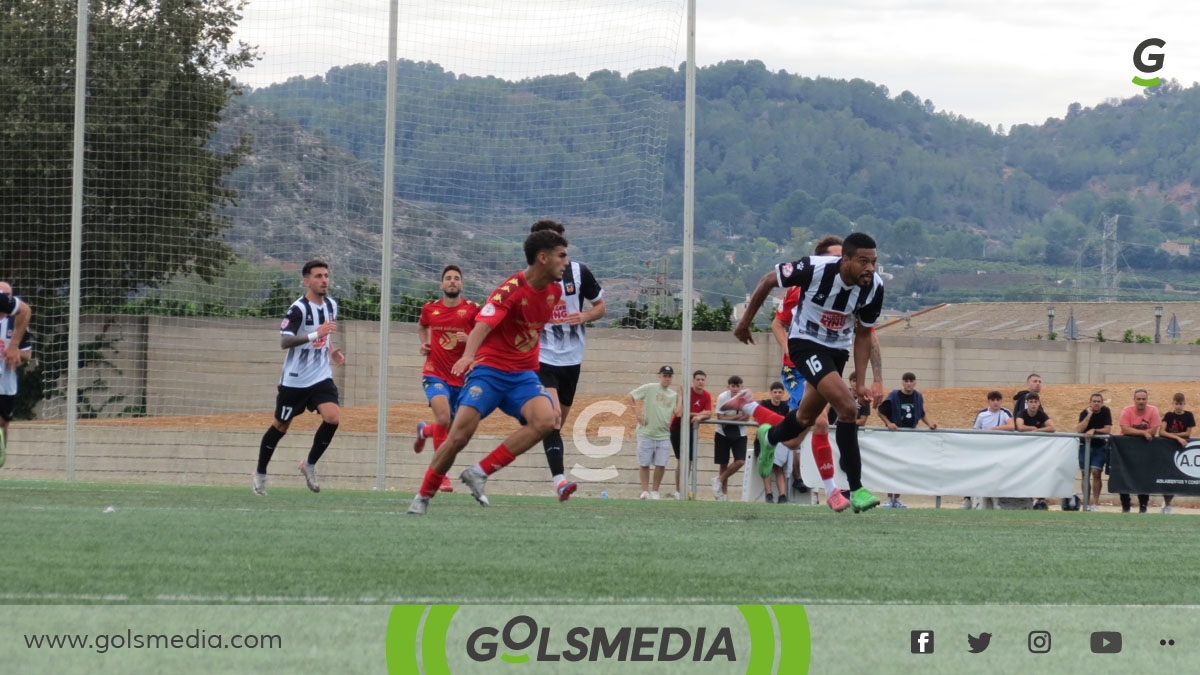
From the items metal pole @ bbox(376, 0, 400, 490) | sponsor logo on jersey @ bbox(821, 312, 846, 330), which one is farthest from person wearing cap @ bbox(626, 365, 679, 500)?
sponsor logo on jersey @ bbox(821, 312, 846, 330)

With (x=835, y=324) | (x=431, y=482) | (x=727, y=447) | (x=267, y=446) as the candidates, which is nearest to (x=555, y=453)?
(x=431, y=482)

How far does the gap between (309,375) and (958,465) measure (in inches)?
358

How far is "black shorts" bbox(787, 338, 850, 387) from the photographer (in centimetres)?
1048

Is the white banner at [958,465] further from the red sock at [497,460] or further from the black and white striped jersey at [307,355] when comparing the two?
the red sock at [497,460]

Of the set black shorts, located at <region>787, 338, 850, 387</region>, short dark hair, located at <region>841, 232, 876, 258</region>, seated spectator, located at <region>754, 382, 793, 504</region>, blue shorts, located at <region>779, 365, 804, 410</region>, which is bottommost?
seated spectator, located at <region>754, 382, 793, 504</region>

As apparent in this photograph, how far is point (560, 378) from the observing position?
13.0m

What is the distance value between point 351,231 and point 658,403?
4609 mm

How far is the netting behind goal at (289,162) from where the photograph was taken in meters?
19.1

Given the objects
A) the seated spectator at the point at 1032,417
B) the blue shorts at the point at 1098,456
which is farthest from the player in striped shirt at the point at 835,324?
the seated spectator at the point at 1032,417

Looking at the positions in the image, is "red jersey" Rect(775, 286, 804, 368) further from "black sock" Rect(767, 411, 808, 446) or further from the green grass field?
the green grass field

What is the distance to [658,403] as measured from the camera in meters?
19.6

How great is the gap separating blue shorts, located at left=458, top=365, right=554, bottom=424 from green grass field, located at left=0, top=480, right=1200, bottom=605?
77cm

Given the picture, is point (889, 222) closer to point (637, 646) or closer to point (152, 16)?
point (152, 16)

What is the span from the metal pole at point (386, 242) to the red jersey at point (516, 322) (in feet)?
28.4
